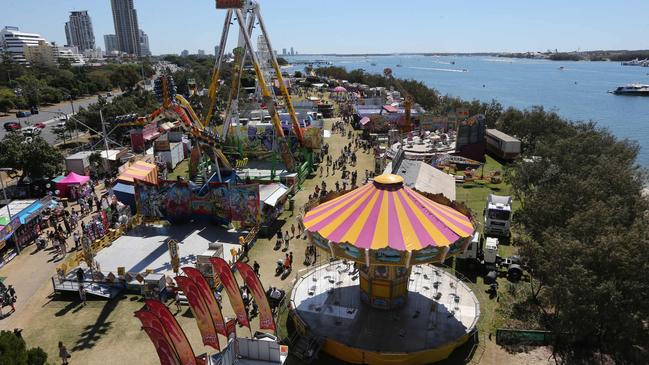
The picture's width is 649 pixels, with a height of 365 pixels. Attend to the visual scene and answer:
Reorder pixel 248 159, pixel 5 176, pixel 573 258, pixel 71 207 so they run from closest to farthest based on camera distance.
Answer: pixel 573 258 → pixel 71 207 → pixel 5 176 → pixel 248 159

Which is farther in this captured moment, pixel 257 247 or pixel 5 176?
pixel 5 176

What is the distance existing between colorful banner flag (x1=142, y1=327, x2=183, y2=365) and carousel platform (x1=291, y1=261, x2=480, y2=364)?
624cm

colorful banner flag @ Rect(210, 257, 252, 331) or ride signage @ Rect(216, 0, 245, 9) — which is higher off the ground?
ride signage @ Rect(216, 0, 245, 9)

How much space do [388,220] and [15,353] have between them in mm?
12964

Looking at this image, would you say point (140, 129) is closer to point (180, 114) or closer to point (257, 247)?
point (180, 114)

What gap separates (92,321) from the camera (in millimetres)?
19109

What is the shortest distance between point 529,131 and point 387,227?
38.7 m

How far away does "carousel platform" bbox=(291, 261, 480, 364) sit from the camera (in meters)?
16.3

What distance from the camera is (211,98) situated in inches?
1628

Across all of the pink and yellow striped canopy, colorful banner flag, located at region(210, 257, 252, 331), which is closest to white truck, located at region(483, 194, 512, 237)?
the pink and yellow striped canopy

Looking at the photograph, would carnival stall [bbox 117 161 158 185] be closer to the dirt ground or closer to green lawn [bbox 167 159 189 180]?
the dirt ground

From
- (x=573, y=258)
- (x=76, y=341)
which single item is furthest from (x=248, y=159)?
(x=573, y=258)

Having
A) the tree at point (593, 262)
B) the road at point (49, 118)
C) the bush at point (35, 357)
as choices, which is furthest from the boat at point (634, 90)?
the bush at point (35, 357)

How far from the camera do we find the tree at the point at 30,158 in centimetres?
3412
